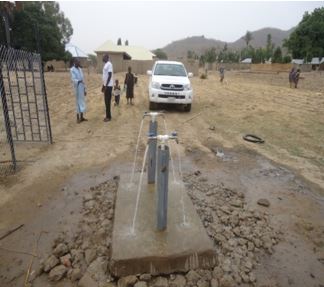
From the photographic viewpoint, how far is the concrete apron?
9.02ft

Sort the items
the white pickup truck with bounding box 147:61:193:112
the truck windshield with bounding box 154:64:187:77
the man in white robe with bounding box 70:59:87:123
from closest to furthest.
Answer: the man in white robe with bounding box 70:59:87:123 < the white pickup truck with bounding box 147:61:193:112 < the truck windshield with bounding box 154:64:187:77

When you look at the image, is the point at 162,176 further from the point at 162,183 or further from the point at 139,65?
the point at 139,65

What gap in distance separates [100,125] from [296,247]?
610 centimetres

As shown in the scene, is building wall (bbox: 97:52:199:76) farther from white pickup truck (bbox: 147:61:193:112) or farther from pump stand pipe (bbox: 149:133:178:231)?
pump stand pipe (bbox: 149:133:178:231)

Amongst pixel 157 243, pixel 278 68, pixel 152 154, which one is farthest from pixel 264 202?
pixel 278 68

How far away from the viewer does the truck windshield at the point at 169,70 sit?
10.7 metres

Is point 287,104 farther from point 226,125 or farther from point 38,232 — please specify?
point 38,232

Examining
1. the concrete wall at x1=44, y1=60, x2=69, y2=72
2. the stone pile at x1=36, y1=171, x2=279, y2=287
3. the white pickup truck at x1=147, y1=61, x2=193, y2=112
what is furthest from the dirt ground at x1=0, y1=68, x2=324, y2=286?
the concrete wall at x1=44, y1=60, x2=69, y2=72

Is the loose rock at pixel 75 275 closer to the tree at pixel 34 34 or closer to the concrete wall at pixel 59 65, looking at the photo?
the tree at pixel 34 34

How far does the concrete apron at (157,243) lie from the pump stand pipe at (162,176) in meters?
0.19

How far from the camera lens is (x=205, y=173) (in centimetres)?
514

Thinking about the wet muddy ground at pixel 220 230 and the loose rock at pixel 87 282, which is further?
the wet muddy ground at pixel 220 230

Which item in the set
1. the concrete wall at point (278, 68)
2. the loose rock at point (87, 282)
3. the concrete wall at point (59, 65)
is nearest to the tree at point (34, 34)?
the concrete wall at point (59, 65)

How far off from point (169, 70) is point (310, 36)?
4526cm
